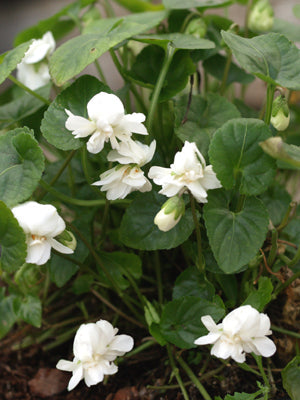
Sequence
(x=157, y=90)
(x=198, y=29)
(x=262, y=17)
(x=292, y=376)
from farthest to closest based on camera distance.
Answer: (x=262, y=17), (x=198, y=29), (x=157, y=90), (x=292, y=376)

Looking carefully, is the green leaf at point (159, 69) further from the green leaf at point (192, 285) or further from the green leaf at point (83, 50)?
the green leaf at point (192, 285)

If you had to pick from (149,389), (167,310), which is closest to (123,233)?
(167,310)

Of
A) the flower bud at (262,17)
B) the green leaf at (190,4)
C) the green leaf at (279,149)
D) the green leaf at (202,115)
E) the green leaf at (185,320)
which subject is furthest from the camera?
the flower bud at (262,17)

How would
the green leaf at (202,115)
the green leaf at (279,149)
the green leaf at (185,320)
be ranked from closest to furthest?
the green leaf at (279,149) < the green leaf at (185,320) < the green leaf at (202,115)

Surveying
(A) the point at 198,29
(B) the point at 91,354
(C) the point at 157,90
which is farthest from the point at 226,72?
(B) the point at 91,354

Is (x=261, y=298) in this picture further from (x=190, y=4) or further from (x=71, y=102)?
(x=190, y=4)

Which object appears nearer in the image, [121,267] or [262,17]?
[121,267]

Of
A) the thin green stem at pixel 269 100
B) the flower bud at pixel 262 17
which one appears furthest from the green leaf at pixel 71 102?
the flower bud at pixel 262 17
